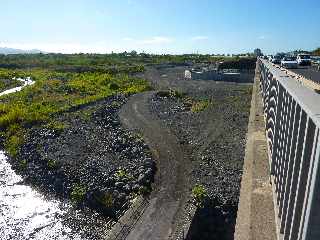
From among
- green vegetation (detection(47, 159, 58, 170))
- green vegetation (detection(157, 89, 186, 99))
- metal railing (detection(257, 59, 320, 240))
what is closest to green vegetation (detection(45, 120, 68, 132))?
green vegetation (detection(47, 159, 58, 170))

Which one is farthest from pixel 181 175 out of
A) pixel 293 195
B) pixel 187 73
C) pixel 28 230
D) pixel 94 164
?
pixel 187 73

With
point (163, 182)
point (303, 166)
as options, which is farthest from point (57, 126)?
point (303, 166)

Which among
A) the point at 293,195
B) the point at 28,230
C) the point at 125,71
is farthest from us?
the point at 125,71

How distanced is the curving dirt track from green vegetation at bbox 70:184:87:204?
425 cm

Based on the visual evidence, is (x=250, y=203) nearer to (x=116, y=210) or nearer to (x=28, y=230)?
(x=116, y=210)

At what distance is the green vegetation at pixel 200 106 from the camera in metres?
45.1

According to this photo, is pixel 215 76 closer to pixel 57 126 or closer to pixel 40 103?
pixel 40 103

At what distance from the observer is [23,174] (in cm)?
2873

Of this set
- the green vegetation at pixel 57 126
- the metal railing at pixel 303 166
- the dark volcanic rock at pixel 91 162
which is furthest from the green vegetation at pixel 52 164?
the metal railing at pixel 303 166

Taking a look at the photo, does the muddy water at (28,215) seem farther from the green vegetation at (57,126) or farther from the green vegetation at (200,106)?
the green vegetation at (200,106)

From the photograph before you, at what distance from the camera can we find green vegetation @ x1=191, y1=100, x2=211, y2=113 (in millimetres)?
45075

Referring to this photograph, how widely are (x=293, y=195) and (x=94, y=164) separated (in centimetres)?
2123

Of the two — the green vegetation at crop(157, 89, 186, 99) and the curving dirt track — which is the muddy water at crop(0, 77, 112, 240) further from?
the green vegetation at crop(157, 89, 186, 99)

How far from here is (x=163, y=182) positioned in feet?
76.1
